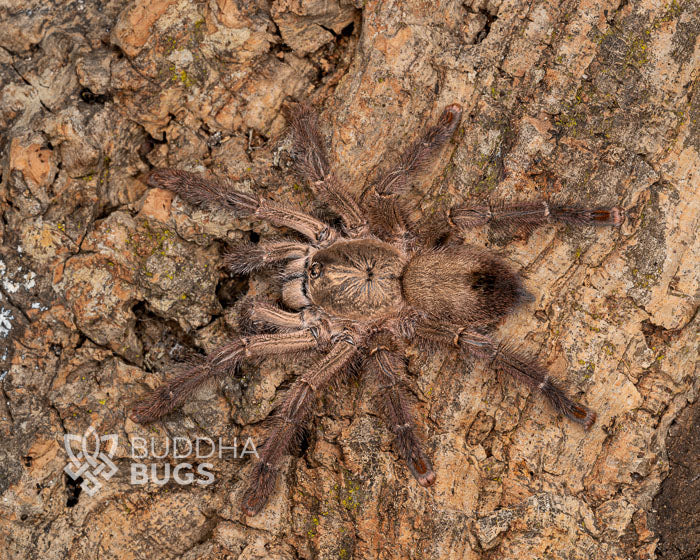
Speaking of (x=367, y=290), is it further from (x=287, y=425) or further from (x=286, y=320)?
(x=287, y=425)

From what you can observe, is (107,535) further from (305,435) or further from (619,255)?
(619,255)

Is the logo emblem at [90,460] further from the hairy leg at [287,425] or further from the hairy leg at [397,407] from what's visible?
the hairy leg at [397,407]

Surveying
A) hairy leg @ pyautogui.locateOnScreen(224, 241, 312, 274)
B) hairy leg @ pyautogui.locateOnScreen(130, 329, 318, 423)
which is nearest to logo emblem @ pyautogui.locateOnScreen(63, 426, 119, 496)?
hairy leg @ pyautogui.locateOnScreen(130, 329, 318, 423)

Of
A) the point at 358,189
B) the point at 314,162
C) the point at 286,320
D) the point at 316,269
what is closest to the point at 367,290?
the point at 316,269

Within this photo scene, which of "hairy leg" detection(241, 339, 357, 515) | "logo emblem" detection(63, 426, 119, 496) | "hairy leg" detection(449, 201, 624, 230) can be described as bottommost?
"logo emblem" detection(63, 426, 119, 496)

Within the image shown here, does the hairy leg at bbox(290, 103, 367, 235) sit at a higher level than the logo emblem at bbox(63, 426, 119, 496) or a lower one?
higher

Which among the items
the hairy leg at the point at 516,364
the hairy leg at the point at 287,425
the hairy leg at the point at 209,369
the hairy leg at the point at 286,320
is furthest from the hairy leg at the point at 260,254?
the hairy leg at the point at 516,364

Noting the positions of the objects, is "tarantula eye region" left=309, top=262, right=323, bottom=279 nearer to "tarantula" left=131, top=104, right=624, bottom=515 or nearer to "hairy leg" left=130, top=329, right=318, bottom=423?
"tarantula" left=131, top=104, right=624, bottom=515
